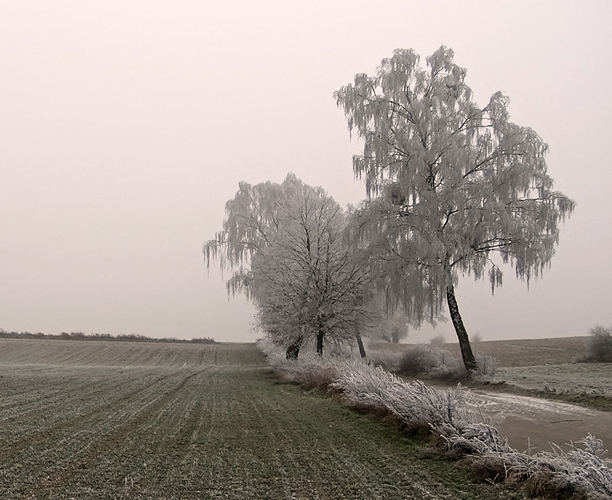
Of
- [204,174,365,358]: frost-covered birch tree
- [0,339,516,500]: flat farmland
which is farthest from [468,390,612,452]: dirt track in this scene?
[204,174,365,358]: frost-covered birch tree

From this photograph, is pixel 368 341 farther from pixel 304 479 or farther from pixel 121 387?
pixel 304 479

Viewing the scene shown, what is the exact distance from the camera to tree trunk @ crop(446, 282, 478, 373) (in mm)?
16402

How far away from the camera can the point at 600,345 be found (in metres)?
23.3

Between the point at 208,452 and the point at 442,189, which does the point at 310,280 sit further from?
the point at 208,452

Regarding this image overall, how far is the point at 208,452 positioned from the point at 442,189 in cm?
1287

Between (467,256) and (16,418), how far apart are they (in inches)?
535

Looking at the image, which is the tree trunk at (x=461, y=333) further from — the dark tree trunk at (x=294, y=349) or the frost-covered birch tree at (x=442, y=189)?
the dark tree trunk at (x=294, y=349)

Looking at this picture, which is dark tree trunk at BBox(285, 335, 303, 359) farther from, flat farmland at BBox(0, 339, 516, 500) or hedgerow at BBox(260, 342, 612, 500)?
hedgerow at BBox(260, 342, 612, 500)

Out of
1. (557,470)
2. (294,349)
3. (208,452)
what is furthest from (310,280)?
(557,470)

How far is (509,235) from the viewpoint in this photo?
15867mm

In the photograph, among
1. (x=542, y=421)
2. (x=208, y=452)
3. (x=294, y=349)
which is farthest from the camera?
(x=294, y=349)

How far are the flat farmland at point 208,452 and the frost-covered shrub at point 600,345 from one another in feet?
58.7

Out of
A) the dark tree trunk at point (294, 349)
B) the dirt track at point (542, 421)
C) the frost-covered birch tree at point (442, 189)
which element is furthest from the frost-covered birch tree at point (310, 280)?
the dirt track at point (542, 421)

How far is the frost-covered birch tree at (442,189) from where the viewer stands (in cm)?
1602
